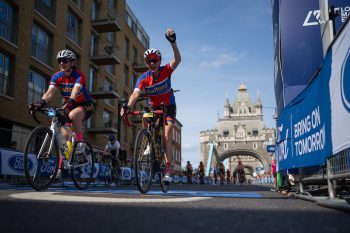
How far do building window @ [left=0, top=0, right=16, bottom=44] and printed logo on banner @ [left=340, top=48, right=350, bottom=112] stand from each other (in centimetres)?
1631

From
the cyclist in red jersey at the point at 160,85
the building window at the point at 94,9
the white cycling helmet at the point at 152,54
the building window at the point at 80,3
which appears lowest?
the cyclist in red jersey at the point at 160,85

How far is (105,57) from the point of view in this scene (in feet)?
86.2

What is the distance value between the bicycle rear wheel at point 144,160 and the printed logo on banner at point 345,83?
2.94 metres

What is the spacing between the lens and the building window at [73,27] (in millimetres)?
23422

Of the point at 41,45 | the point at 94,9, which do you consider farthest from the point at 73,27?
the point at 41,45

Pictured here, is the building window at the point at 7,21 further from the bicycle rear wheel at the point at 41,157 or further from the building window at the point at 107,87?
the bicycle rear wheel at the point at 41,157

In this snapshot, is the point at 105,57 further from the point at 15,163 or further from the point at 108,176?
the point at 15,163

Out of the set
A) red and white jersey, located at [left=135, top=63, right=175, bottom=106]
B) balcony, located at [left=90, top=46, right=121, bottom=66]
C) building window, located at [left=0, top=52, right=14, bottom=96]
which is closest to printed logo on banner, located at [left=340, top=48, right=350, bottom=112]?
red and white jersey, located at [left=135, top=63, right=175, bottom=106]

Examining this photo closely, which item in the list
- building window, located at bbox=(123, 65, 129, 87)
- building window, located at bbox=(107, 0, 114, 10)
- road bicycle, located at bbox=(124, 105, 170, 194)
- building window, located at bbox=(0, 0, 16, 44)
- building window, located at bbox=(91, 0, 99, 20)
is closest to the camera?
road bicycle, located at bbox=(124, 105, 170, 194)

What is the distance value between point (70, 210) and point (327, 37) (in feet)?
13.6

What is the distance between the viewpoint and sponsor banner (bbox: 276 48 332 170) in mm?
4203

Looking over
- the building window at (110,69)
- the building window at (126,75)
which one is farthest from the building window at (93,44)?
the building window at (126,75)

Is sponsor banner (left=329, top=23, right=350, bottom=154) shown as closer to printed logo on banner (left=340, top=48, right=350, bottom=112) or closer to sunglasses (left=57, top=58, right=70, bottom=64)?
printed logo on banner (left=340, top=48, right=350, bottom=112)

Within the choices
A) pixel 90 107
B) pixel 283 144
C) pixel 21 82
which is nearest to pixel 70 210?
pixel 90 107
